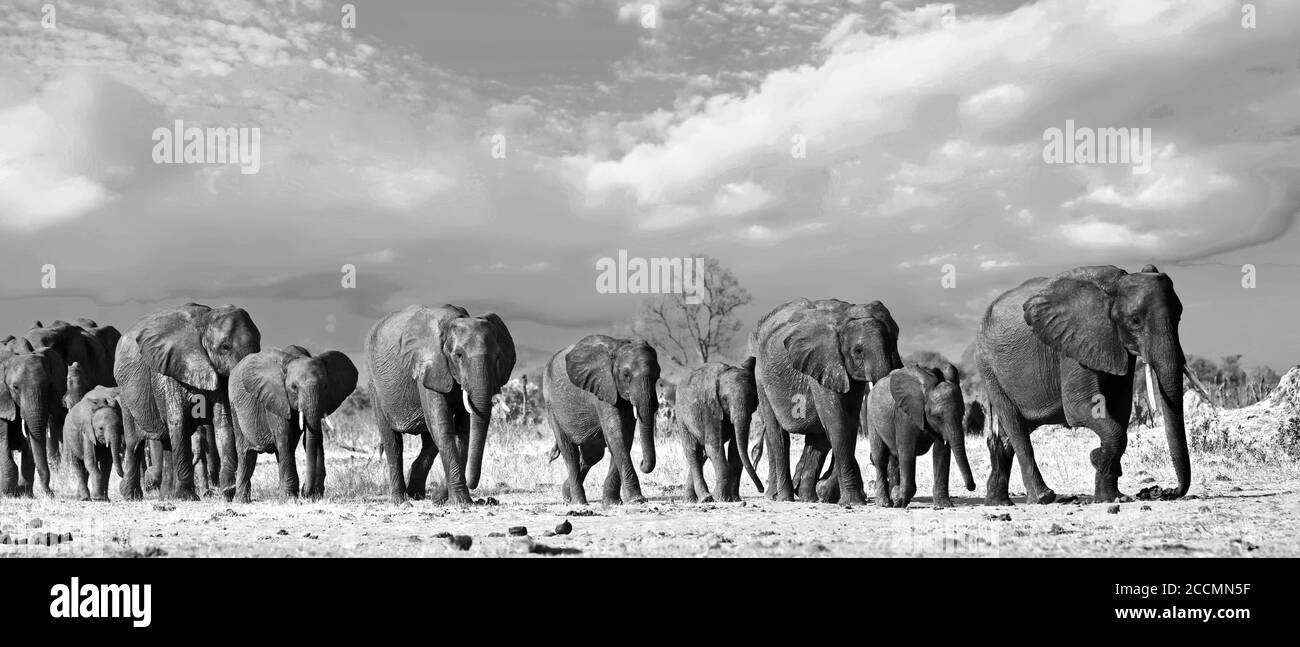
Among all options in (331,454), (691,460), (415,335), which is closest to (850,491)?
(691,460)

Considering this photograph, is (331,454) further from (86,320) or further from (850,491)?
(850,491)

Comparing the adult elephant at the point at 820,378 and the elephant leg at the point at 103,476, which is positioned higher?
the adult elephant at the point at 820,378

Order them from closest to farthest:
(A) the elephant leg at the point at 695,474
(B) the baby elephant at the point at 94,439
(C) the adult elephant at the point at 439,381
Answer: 1. (C) the adult elephant at the point at 439,381
2. (A) the elephant leg at the point at 695,474
3. (B) the baby elephant at the point at 94,439

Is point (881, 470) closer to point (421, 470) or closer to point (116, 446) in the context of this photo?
point (421, 470)

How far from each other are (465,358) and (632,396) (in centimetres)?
256

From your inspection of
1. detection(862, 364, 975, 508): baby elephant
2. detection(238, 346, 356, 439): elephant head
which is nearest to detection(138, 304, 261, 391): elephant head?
detection(238, 346, 356, 439): elephant head

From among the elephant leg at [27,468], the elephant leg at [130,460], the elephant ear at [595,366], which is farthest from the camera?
the elephant leg at [27,468]

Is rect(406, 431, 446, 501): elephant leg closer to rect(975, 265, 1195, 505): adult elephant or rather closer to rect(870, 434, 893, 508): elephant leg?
rect(870, 434, 893, 508): elephant leg

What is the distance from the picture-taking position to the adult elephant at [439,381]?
18.1 meters

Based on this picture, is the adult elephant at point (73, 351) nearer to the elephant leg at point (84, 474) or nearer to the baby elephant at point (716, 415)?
the elephant leg at point (84, 474)

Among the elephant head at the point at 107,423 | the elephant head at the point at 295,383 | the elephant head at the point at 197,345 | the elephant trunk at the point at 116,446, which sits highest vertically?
the elephant head at the point at 197,345

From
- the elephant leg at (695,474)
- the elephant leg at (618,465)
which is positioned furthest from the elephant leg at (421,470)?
the elephant leg at (695,474)

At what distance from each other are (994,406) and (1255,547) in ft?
21.7

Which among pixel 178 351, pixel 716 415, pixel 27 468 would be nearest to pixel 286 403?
pixel 178 351
